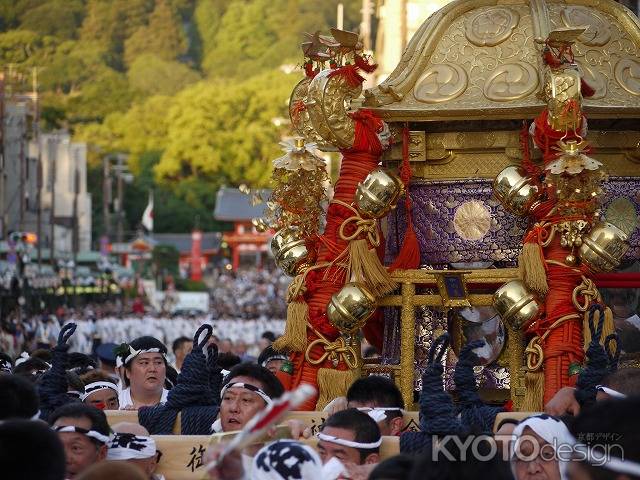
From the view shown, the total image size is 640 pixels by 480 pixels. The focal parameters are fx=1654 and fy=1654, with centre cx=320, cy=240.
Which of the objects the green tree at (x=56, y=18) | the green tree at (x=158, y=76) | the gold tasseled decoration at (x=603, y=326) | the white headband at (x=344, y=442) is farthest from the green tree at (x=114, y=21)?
the white headband at (x=344, y=442)

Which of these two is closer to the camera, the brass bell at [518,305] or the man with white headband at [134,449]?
the man with white headband at [134,449]

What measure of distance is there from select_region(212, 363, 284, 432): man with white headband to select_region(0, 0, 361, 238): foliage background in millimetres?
86536

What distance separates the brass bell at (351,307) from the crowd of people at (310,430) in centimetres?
64

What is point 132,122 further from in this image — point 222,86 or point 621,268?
point 621,268

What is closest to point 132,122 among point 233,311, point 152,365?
point 233,311

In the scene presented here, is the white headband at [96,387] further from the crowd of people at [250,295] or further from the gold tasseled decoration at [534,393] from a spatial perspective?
the crowd of people at [250,295]

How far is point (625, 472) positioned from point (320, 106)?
6.64 meters

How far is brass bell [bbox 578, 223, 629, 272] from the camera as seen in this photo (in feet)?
34.8

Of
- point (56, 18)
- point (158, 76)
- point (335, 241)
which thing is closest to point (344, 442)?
point (335, 241)

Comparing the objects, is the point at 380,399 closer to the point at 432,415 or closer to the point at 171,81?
the point at 432,415

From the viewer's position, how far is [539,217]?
11.1m

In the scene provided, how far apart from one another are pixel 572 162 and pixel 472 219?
128 cm

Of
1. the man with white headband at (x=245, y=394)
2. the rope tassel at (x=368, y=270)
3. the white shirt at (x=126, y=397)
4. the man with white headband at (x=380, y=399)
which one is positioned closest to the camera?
the man with white headband at (x=245, y=394)

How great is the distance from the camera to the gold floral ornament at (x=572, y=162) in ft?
34.2
